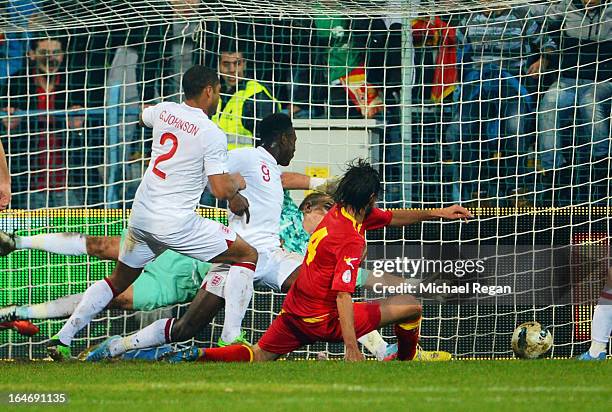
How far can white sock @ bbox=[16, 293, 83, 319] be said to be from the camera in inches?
410

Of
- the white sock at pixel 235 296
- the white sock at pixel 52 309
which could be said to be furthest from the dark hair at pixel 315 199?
the white sock at pixel 52 309

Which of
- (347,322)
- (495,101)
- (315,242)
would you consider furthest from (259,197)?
(495,101)

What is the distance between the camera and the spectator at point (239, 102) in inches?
466

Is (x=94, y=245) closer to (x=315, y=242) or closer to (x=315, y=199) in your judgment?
(x=315, y=199)

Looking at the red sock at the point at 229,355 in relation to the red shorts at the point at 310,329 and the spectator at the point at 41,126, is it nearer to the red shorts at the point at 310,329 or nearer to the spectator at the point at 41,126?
the red shorts at the point at 310,329

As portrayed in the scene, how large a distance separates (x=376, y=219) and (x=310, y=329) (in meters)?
0.91

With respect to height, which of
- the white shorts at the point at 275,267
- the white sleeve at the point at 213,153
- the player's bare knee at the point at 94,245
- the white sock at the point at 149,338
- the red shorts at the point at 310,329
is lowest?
the white sock at the point at 149,338

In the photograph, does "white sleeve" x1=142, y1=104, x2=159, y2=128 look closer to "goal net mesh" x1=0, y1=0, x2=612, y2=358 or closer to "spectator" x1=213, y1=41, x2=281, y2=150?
"goal net mesh" x1=0, y1=0, x2=612, y2=358

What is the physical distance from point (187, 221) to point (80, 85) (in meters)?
3.44

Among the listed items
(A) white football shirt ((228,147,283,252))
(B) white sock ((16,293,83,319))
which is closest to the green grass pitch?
(B) white sock ((16,293,83,319))

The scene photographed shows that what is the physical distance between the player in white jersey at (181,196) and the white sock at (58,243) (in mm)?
1218

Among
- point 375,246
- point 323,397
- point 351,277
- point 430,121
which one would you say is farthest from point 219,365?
point 430,121

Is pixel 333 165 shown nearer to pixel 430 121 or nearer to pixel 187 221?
pixel 430 121

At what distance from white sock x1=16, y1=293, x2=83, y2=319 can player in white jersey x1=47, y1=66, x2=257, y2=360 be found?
77cm
